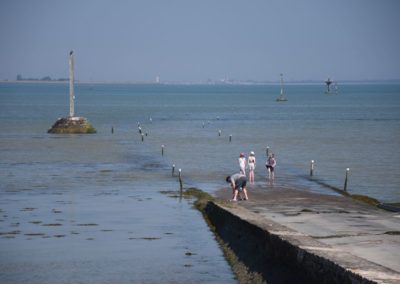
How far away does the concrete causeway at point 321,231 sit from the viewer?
18234 millimetres

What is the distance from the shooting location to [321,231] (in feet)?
89.3

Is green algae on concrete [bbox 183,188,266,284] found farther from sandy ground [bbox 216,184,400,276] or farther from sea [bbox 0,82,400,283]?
sandy ground [bbox 216,184,400,276]

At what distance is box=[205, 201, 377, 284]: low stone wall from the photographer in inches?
723

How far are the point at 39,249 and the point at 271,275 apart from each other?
979 centimetres

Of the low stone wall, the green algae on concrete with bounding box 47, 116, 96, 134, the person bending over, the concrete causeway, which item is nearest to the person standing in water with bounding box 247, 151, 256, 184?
the concrete causeway

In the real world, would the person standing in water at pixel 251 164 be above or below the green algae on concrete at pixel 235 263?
above

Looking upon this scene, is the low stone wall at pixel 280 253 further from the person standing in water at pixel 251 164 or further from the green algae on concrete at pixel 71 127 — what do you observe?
the green algae on concrete at pixel 71 127

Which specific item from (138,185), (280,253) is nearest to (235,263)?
(280,253)

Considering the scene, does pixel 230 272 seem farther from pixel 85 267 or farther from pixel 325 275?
pixel 325 275

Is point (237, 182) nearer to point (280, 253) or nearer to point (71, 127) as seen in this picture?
point (280, 253)

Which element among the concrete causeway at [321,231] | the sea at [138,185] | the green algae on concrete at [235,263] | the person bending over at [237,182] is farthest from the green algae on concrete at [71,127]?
the person bending over at [237,182]

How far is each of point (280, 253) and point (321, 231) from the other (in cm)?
557

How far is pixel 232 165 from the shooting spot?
58.5 metres

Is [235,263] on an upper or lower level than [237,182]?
lower
